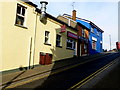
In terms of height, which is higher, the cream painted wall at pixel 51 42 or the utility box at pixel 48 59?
the cream painted wall at pixel 51 42

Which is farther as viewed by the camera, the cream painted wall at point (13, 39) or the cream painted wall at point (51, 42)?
the cream painted wall at point (51, 42)

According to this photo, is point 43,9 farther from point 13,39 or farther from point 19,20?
point 13,39

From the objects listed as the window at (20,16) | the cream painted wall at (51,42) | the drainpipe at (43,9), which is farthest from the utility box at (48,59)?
the window at (20,16)

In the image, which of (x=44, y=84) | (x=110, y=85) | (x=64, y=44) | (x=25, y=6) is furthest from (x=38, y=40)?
(x=110, y=85)

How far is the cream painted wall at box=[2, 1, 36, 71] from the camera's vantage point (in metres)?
10.6

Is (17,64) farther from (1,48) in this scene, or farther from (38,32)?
(38,32)

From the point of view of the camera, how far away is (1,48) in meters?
10.4

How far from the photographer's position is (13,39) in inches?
446

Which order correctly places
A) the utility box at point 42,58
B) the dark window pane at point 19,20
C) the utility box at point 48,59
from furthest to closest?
the utility box at point 48,59 < the utility box at point 42,58 < the dark window pane at point 19,20

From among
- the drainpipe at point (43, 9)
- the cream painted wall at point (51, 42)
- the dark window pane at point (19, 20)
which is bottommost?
the cream painted wall at point (51, 42)

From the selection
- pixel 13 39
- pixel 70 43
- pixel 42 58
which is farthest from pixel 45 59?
pixel 70 43

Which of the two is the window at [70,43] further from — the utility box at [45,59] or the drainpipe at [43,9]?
the drainpipe at [43,9]

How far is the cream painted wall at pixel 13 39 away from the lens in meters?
10.6

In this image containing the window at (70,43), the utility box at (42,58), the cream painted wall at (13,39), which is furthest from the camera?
the window at (70,43)
